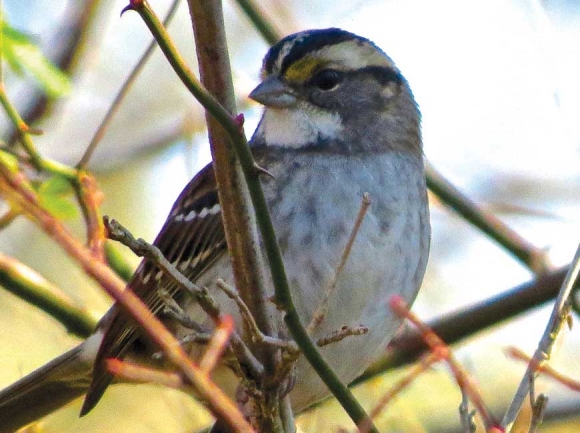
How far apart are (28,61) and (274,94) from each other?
0.89 meters

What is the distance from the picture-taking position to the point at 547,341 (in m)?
2.75

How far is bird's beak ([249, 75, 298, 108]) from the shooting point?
392 centimetres

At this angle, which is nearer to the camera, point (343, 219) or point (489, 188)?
point (343, 219)

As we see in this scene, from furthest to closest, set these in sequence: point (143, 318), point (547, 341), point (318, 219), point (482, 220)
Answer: point (482, 220)
point (318, 219)
point (547, 341)
point (143, 318)

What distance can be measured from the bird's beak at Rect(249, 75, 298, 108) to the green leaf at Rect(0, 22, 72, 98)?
2.21 feet

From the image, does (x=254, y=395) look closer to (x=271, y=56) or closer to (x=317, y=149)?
(x=317, y=149)

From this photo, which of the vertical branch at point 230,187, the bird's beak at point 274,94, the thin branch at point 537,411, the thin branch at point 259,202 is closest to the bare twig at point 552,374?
the thin branch at point 537,411

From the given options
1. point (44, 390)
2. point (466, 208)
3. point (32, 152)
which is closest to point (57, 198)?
point (32, 152)

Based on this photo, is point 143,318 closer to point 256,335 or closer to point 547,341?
point 256,335

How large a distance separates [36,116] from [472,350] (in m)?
2.57

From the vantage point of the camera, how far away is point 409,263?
3.86 metres

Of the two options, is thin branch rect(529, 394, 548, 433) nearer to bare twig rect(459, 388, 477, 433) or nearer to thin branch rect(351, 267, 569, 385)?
bare twig rect(459, 388, 477, 433)

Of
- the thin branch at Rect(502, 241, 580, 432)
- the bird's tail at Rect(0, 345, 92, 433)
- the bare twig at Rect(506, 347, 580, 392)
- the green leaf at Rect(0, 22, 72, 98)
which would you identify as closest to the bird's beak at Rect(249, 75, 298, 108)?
the green leaf at Rect(0, 22, 72, 98)

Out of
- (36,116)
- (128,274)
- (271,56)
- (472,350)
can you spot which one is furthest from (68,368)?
(472,350)
